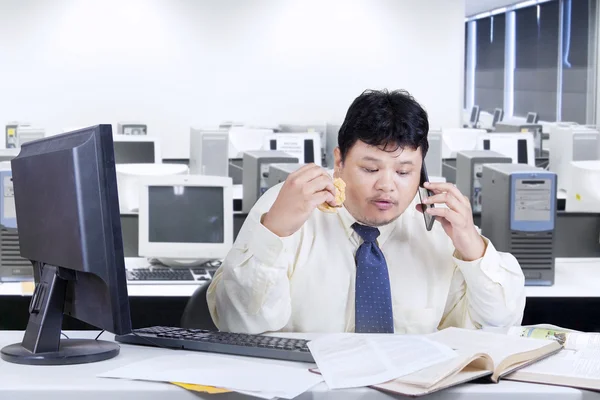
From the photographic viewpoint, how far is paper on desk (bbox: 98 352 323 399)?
1593mm

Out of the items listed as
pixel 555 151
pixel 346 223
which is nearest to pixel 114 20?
pixel 555 151

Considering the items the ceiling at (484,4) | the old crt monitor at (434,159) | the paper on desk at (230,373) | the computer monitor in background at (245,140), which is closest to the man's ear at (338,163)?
the paper on desk at (230,373)

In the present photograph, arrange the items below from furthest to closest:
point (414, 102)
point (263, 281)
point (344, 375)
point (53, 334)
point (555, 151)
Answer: point (555, 151), point (414, 102), point (263, 281), point (53, 334), point (344, 375)

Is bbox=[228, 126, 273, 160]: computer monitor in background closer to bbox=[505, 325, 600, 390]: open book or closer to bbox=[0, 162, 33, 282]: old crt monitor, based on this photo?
bbox=[0, 162, 33, 282]: old crt monitor

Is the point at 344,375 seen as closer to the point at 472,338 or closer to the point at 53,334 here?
the point at 472,338

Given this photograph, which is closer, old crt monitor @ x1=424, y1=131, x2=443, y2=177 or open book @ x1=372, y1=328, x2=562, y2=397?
open book @ x1=372, y1=328, x2=562, y2=397

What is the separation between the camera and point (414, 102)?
245 centimetres

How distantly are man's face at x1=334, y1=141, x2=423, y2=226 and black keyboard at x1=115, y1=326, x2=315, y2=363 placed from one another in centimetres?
→ 55

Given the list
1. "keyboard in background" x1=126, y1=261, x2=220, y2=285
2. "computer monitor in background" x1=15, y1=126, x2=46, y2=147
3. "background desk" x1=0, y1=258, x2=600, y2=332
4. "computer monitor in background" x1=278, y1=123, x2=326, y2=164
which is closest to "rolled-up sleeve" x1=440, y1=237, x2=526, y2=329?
Answer: "background desk" x1=0, y1=258, x2=600, y2=332

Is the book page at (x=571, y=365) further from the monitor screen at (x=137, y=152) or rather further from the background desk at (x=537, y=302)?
the monitor screen at (x=137, y=152)

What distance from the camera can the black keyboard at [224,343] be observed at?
1.84 meters

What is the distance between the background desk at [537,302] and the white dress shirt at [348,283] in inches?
48.3

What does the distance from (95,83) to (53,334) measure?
8186mm

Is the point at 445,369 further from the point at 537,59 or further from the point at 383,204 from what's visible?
the point at 537,59
